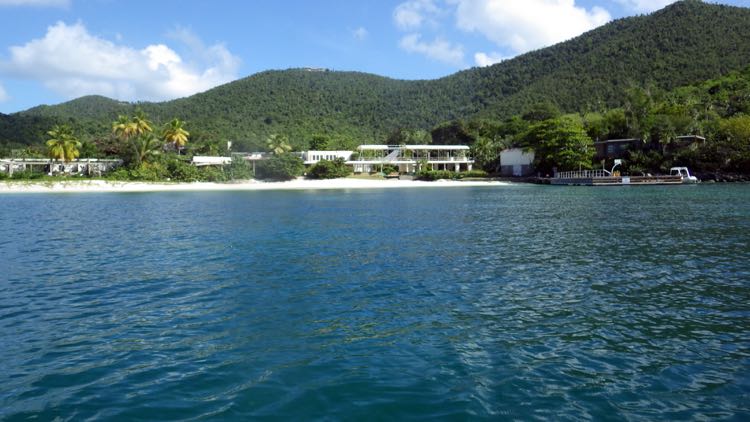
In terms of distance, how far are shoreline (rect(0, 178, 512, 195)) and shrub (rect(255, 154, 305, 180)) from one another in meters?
2.40

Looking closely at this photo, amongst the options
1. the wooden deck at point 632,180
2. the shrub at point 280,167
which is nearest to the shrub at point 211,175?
the shrub at point 280,167

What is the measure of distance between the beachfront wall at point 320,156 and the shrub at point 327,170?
6.46 meters

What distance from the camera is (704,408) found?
6547mm

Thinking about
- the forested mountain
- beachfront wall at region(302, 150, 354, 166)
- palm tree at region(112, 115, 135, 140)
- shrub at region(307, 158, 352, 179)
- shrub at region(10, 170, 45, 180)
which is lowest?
shrub at region(10, 170, 45, 180)

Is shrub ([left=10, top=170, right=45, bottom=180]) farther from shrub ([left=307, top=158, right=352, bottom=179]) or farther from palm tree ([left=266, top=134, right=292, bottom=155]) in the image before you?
shrub ([left=307, top=158, right=352, bottom=179])

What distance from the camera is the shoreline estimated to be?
233ft

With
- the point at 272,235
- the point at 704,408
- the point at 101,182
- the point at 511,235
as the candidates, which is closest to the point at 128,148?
the point at 101,182

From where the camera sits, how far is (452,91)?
182375 mm

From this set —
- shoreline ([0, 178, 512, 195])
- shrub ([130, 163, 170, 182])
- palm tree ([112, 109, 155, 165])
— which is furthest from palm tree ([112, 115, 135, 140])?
shoreline ([0, 178, 512, 195])

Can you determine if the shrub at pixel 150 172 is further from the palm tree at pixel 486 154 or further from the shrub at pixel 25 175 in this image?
the palm tree at pixel 486 154

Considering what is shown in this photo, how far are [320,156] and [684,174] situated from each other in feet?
201

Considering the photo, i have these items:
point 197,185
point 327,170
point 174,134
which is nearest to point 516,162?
point 327,170

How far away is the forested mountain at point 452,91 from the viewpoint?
382 ft

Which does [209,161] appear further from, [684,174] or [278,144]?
[684,174]
